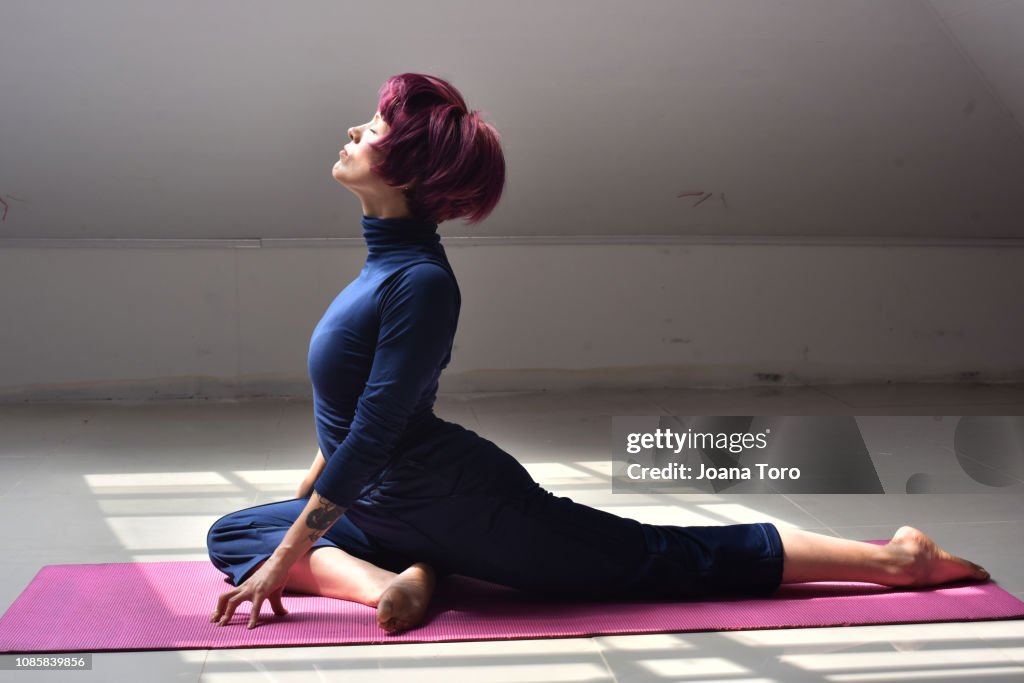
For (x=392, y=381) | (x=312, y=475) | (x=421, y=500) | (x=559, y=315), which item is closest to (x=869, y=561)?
(x=421, y=500)

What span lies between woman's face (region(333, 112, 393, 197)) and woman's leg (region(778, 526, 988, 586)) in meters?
1.20

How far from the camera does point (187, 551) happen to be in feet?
9.37

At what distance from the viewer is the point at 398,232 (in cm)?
233

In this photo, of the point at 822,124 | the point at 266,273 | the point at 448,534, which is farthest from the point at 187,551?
the point at 822,124

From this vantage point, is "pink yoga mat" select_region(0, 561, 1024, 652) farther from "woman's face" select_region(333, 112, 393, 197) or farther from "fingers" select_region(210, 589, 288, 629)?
"woman's face" select_region(333, 112, 393, 197)

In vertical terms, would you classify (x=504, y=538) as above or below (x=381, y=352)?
below

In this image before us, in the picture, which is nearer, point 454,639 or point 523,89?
point 454,639

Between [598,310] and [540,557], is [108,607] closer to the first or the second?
[540,557]

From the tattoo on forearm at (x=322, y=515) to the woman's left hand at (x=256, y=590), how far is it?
0.10 m

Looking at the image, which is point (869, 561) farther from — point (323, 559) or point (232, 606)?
point (232, 606)

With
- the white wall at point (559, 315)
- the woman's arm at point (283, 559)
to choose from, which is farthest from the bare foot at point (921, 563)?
the white wall at point (559, 315)

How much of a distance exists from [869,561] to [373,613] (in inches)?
43.8

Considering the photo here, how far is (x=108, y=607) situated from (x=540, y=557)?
94 cm

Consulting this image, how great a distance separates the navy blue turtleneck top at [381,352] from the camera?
2180mm
